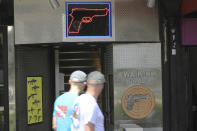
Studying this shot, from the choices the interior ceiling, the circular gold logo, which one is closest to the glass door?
the circular gold logo

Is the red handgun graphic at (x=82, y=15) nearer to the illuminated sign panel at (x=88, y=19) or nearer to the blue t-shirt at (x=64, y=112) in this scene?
the illuminated sign panel at (x=88, y=19)

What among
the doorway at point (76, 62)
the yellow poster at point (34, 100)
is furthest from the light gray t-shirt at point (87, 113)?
the doorway at point (76, 62)

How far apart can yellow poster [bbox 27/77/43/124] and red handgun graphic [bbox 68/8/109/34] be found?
1627 mm

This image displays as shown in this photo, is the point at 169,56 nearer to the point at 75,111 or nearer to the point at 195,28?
the point at 195,28

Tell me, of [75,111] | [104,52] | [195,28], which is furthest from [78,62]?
[75,111]

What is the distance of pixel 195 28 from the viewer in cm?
717

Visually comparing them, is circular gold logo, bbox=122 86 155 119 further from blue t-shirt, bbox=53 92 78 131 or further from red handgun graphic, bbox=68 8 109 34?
blue t-shirt, bbox=53 92 78 131

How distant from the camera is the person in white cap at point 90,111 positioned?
3689 millimetres

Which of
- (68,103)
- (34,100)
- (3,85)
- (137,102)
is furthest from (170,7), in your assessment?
(3,85)

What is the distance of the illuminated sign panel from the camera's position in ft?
23.3

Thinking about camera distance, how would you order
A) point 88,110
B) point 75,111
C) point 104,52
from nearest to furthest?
point 88,110, point 75,111, point 104,52

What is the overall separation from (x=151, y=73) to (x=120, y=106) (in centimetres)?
98

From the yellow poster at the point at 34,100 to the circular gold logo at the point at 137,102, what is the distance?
6.71ft

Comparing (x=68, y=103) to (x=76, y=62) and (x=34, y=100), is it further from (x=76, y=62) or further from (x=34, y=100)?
(x=76, y=62)
